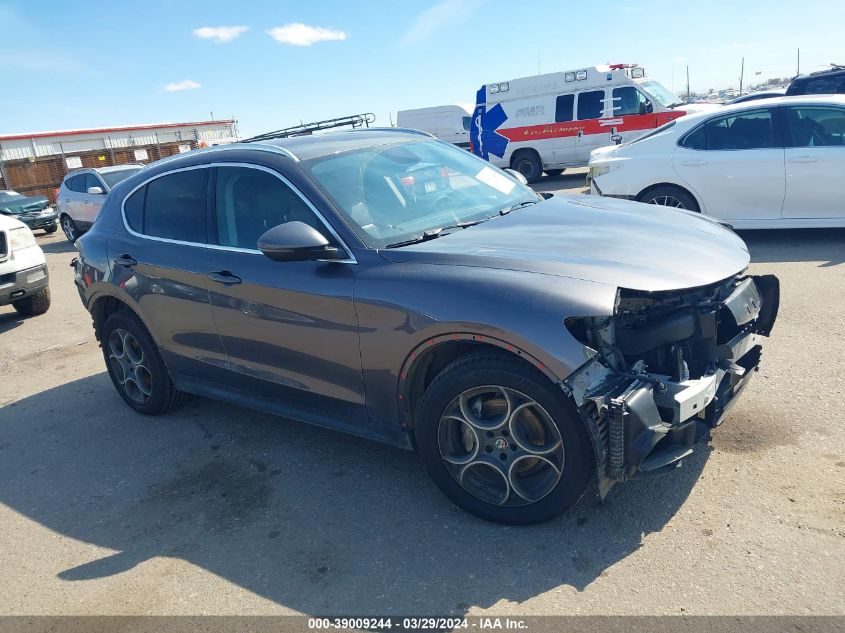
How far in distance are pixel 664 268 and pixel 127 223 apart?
3.66 metres

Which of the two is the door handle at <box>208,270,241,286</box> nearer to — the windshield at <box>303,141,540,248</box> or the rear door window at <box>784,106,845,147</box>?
the windshield at <box>303,141,540,248</box>

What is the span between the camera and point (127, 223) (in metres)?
4.64

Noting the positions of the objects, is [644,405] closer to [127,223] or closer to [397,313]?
[397,313]

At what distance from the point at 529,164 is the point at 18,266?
1269cm

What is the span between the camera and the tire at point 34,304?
8.29 meters

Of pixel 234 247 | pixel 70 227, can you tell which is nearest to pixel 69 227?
pixel 70 227

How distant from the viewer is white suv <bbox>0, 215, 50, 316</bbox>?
7.54 m

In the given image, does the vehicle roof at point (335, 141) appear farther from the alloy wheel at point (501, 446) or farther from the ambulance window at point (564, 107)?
the ambulance window at point (564, 107)

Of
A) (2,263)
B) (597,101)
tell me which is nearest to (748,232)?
(597,101)

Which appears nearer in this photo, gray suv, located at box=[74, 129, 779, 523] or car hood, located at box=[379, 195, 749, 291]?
gray suv, located at box=[74, 129, 779, 523]

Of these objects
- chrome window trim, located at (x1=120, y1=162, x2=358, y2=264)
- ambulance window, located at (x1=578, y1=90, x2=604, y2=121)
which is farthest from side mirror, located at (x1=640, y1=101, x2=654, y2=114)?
chrome window trim, located at (x1=120, y1=162, x2=358, y2=264)

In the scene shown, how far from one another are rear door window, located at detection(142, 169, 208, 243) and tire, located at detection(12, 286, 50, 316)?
4743 mm

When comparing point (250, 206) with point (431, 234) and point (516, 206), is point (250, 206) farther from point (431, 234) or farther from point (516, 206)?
point (516, 206)

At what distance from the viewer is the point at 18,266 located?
301 inches
